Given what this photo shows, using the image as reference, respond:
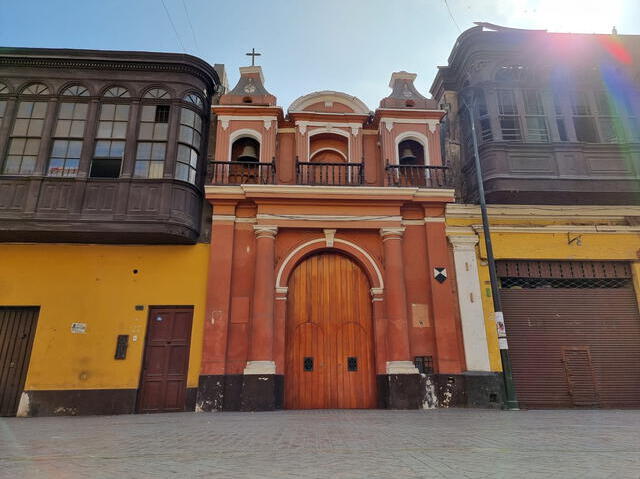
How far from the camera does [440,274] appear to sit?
10656 millimetres

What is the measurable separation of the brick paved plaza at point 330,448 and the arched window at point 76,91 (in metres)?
8.58

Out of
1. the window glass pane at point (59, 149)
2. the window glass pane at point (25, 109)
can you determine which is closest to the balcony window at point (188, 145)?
the window glass pane at point (59, 149)

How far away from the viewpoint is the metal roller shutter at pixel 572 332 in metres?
10.3

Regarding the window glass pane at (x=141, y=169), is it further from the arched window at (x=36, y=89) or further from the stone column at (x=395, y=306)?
the stone column at (x=395, y=306)

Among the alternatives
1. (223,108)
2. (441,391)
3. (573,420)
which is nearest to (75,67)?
(223,108)

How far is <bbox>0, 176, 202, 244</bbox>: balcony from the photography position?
986 centimetres

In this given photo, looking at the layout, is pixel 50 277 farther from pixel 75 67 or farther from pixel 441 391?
pixel 441 391

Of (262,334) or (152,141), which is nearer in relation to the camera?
(262,334)

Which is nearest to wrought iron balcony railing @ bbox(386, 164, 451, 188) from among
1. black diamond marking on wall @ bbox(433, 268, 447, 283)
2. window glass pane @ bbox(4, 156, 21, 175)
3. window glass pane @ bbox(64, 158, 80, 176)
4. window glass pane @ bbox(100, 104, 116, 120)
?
black diamond marking on wall @ bbox(433, 268, 447, 283)

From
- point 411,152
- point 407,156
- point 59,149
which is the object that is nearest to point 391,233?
point 407,156

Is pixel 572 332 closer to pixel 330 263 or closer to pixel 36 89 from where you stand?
pixel 330 263

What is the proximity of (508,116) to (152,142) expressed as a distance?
10457 mm

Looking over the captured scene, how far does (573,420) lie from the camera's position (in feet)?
23.8

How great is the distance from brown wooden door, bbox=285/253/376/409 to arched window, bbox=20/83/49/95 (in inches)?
346
